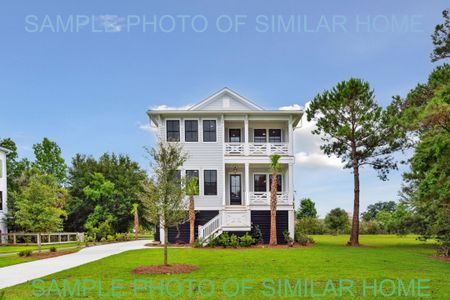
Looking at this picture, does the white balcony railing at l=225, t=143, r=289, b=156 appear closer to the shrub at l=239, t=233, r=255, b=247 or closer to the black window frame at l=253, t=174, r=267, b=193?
the black window frame at l=253, t=174, r=267, b=193

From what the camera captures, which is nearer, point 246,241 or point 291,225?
point 246,241

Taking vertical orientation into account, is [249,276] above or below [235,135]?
below

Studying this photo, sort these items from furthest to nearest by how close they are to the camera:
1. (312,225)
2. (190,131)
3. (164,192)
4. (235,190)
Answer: (312,225), (235,190), (190,131), (164,192)

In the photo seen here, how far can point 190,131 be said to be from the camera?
26.7 m

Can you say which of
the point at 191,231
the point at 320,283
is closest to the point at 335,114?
the point at 191,231

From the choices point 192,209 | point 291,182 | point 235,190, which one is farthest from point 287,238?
point 192,209

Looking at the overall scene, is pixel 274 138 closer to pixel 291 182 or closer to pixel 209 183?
pixel 291 182

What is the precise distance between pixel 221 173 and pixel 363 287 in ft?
54.4

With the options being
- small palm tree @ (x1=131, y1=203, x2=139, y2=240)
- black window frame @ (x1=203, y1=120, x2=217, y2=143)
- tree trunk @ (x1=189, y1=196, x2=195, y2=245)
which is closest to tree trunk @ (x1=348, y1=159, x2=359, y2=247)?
black window frame @ (x1=203, y1=120, x2=217, y2=143)

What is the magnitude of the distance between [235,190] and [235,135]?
145 inches

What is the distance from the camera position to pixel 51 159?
51.2 meters

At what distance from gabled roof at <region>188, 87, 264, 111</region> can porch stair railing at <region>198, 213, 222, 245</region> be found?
6949 millimetres

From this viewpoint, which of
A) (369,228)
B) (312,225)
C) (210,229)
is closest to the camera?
(210,229)

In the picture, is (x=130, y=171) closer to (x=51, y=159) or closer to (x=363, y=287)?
(x=51, y=159)
